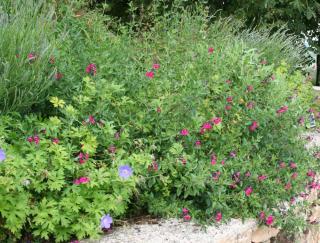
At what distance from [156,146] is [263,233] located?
870mm

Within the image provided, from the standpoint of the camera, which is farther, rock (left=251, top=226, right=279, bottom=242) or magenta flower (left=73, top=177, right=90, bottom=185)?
rock (left=251, top=226, right=279, bottom=242)

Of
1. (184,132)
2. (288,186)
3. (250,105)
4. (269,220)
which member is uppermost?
(250,105)

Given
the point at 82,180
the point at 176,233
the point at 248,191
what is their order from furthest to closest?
the point at 248,191, the point at 176,233, the point at 82,180

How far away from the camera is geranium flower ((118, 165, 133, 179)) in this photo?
2.46 metres

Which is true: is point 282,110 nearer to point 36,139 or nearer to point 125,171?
point 125,171

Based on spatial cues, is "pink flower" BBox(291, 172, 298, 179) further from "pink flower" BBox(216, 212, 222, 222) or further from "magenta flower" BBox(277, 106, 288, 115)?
"pink flower" BBox(216, 212, 222, 222)

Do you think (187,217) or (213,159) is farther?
(213,159)

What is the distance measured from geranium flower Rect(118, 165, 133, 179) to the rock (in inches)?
39.6

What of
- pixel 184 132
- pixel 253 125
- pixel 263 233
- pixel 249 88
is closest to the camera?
pixel 184 132

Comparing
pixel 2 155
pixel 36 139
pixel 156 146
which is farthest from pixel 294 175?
pixel 2 155

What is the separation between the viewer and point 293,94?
170 inches

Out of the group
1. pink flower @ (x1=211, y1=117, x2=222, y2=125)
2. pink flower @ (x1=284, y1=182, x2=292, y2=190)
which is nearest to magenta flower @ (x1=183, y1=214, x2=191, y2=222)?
pink flower @ (x1=211, y1=117, x2=222, y2=125)

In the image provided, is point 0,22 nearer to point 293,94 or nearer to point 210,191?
point 210,191

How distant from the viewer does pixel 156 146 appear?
114 inches
